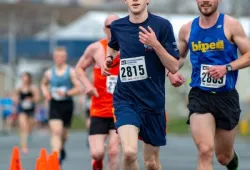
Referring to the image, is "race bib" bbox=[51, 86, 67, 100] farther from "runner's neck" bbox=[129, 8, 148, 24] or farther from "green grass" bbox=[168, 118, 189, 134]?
"green grass" bbox=[168, 118, 189, 134]

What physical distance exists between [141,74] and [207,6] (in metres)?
1.07

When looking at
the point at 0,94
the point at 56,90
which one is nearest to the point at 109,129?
the point at 56,90

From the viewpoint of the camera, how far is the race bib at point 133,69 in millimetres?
10031

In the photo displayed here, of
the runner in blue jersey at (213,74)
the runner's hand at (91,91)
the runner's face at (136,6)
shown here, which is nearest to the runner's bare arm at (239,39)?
the runner in blue jersey at (213,74)

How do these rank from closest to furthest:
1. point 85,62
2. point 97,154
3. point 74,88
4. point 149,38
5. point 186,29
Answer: point 149,38 → point 186,29 → point 97,154 → point 85,62 → point 74,88

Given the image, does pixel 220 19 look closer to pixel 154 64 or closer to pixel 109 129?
pixel 154 64

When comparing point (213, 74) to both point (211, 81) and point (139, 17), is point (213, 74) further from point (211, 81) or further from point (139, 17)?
point (139, 17)

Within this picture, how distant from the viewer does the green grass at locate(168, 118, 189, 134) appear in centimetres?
3657

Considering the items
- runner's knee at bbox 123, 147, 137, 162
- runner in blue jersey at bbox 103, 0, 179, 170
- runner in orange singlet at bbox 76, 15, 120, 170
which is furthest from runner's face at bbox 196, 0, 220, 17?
runner in orange singlet at bbox 76, 15, 120, 170

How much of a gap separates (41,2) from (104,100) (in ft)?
183

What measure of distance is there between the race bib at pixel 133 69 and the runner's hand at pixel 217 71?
2.32 feet

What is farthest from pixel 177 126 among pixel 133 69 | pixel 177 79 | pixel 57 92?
pixel 133 69

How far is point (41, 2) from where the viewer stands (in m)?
67.8

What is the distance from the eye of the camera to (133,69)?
1003 centimetres
